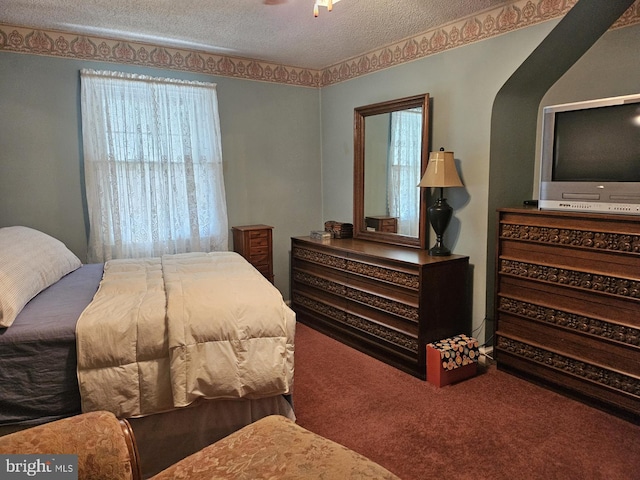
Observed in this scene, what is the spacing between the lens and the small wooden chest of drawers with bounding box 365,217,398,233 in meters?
3.77

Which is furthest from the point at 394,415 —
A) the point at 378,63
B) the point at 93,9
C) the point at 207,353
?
the point at 93,9

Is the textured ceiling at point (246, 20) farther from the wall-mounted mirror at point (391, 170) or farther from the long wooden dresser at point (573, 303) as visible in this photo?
the long wooden dresser at point (573, 303)

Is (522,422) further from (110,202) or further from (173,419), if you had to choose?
(110,202)

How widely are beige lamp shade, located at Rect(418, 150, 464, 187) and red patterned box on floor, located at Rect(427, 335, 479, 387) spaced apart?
43.2 inches

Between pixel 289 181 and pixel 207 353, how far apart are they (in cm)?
281

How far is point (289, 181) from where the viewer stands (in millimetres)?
4555

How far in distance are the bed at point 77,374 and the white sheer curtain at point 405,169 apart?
1633mm

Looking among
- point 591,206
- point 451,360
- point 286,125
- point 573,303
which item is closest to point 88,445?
point 451,360

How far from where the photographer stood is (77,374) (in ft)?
6.11

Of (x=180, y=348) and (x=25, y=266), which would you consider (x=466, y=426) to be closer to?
(x=180, y=348)

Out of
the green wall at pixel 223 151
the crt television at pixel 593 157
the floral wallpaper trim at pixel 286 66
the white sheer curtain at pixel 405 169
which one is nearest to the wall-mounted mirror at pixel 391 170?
the white sheer curtain at pixel 405 169

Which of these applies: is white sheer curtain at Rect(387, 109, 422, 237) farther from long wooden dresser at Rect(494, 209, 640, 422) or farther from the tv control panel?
the tv control panel

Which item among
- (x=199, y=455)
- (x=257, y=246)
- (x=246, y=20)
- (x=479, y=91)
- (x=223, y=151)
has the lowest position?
(x=199, y=455)

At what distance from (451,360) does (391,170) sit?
5.51 feet
